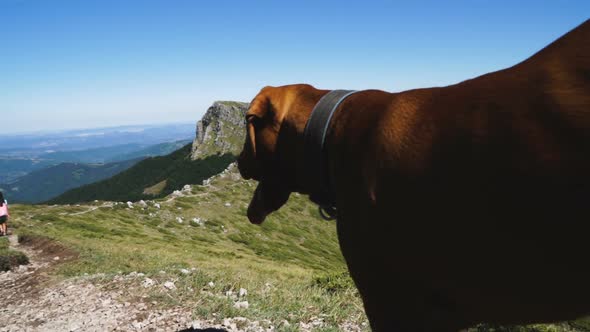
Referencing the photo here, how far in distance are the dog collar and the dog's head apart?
0.52 ft

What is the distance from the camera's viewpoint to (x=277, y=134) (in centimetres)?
302

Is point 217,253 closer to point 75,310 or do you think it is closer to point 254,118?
point 75,310

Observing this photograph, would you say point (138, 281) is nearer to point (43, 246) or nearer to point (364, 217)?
point (364, 217)

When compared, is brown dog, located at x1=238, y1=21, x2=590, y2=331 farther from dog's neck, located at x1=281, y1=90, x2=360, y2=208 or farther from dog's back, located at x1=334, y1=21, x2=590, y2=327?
dog's neck, located at x1=281, y1=90, x2=360, y2=208

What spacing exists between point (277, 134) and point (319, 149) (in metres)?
0.54

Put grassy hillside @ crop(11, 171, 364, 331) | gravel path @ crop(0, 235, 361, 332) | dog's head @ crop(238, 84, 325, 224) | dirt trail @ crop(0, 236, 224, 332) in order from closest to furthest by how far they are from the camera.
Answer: dog's head @ crop(238, 84, 325, 224) < gravel path @ crop(0, 235, 361, 332) < dirt trail @ crop(0, 236, 224, 332) < grassy hillside @ crop(11, 171, 364, 331)

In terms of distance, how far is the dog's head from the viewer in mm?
2938

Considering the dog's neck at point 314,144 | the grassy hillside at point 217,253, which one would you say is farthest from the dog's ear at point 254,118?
the grassy hillside at point 217,253

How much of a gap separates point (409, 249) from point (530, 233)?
598mm

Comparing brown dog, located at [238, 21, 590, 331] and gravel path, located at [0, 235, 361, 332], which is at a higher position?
brown dog, located at [238, 21, 590, 331]

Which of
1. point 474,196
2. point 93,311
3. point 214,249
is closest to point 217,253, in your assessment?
point 214,249

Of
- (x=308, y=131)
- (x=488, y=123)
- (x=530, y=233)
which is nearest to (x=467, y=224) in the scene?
(x=530, y=233)

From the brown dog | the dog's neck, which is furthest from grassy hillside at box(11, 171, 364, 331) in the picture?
the brown dog

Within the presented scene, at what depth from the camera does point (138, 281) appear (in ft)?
26.1
